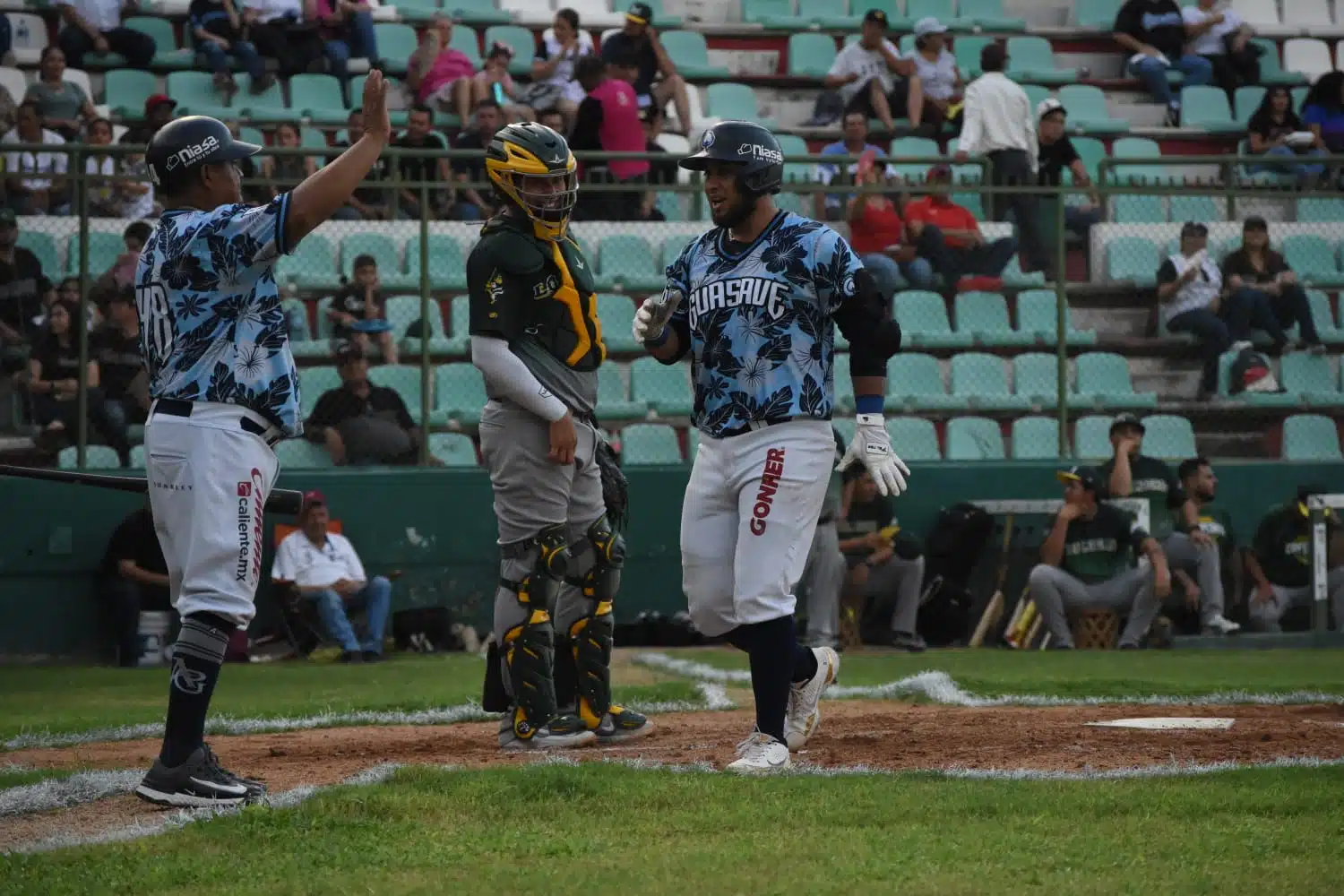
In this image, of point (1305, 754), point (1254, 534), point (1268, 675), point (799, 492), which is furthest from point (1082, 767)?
point (1254, 534)

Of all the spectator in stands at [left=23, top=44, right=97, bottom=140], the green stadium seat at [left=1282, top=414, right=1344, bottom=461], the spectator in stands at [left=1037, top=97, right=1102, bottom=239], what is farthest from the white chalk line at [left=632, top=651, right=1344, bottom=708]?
the spectator in stands at [left=23, top=44, right=97, bottom=140]

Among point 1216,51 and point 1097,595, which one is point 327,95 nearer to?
point 1097,595

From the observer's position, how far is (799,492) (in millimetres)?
6293

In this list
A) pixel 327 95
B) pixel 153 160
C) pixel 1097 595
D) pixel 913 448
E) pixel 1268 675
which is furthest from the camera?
pixel 327 95

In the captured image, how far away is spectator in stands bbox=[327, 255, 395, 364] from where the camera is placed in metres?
13.4

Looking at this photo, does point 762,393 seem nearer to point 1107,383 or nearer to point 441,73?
point 1107,383

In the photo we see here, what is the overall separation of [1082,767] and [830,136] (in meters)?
12.8

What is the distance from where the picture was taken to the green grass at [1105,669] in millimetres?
9430

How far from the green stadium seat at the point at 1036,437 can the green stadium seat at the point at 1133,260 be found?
1.72m

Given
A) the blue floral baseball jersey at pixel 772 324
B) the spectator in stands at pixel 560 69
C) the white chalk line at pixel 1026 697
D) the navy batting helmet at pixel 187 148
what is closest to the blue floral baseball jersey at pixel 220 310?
the navy batting helmet at pixel 187 148

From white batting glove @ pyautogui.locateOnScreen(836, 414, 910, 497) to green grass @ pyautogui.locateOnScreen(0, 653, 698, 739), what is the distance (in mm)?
2648

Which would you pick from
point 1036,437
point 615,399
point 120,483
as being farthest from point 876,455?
point 1036,437

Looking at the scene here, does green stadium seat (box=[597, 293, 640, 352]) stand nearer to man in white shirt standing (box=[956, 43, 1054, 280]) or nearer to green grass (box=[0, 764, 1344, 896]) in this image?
man in white shirt standing (box=[956, 43, 1054, 280])

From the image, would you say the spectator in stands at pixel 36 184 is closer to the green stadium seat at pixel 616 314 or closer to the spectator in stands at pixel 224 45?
the spectator in stands at pixel 224 45
